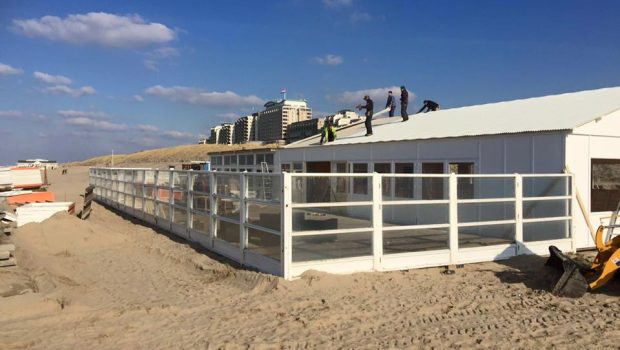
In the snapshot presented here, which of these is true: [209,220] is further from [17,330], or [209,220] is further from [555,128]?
[555,128]

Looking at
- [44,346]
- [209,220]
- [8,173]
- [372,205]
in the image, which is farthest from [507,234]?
[8,173]

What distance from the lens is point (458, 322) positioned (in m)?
6.38

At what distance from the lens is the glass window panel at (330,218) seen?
8.45 meters

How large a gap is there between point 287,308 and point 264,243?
2204 mm

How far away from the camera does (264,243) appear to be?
8945 mm

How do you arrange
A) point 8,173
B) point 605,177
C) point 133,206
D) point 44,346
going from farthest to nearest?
point 8,173
point 133,206
point 605,177
point 44,346

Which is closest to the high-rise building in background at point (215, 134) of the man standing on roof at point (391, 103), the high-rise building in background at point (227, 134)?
the high-rise building in background at point (227, 134)

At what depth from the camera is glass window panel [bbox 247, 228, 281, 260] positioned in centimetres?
855

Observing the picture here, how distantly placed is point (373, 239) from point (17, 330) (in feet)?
17.6

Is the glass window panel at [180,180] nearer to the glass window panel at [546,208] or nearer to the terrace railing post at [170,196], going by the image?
the terrace railing post at [170,196]

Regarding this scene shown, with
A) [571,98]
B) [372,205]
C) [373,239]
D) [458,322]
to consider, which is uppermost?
[571,98]

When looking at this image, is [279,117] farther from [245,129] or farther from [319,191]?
[319,191]

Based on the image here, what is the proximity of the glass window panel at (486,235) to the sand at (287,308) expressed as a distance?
0.47m

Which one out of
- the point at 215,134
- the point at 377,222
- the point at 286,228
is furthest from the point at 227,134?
the point at 286,228
